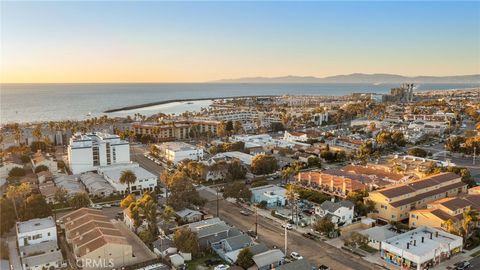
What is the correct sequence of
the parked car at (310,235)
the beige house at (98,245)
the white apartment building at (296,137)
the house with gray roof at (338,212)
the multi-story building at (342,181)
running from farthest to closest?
the white apartment building at (296,137) < the multi-story building at (342,181) < the house with gray roof at (338,212) < the parked car at (310,235) < the beige house at (98,245)

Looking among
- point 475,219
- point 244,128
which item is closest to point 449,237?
point 475,219

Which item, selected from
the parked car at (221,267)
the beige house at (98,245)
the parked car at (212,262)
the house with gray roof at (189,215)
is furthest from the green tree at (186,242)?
the house with gray roof at (189,215)

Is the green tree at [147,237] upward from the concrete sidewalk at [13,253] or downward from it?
upward

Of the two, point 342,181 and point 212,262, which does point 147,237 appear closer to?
point 212,262

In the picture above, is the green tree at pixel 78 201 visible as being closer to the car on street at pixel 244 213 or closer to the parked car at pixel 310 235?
the car on street at pixel 244 213

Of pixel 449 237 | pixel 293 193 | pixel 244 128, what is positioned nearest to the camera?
pixel 449 237

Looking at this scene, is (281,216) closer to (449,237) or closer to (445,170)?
(449,237)

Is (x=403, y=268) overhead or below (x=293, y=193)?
below
